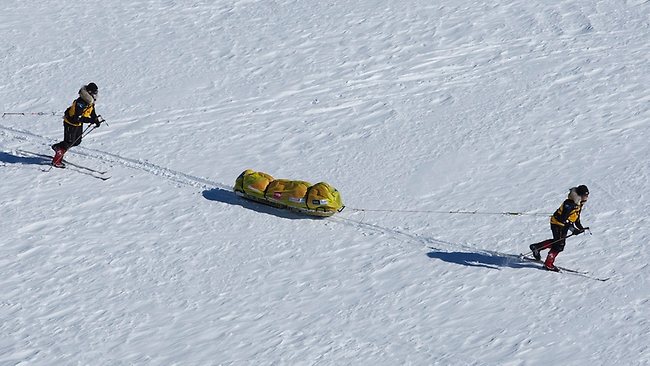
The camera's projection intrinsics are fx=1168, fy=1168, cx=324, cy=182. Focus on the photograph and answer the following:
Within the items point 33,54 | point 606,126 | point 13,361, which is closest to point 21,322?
point 13,361

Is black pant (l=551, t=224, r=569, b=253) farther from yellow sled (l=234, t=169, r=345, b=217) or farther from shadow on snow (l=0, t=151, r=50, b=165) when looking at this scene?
shadow on snow (l=0, t=151, r=50, b=165)

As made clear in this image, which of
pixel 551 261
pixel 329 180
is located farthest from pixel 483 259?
pixel 329 180

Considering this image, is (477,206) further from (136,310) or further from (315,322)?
(136,310)

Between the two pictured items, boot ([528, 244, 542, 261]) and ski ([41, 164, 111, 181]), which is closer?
boot ([528, 244, 542, 261])

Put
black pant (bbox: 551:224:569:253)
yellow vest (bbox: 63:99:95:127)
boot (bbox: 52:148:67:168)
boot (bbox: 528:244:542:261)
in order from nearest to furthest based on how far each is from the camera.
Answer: black pant (bbox: 551:224:569:253), boot (bbox: 528:244:542:261), yellow vest (bbox: 63:99:95:127), boot (bbox: 52:148:67:168)

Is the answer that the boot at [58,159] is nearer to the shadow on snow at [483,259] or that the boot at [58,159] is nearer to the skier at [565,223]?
the shadow on snow at [483,259]

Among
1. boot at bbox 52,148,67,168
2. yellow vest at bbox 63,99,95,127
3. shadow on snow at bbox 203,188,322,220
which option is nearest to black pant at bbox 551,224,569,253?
shadow on snow at bbox 203,188,322,220

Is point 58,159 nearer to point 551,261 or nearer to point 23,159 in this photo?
point 23,159
